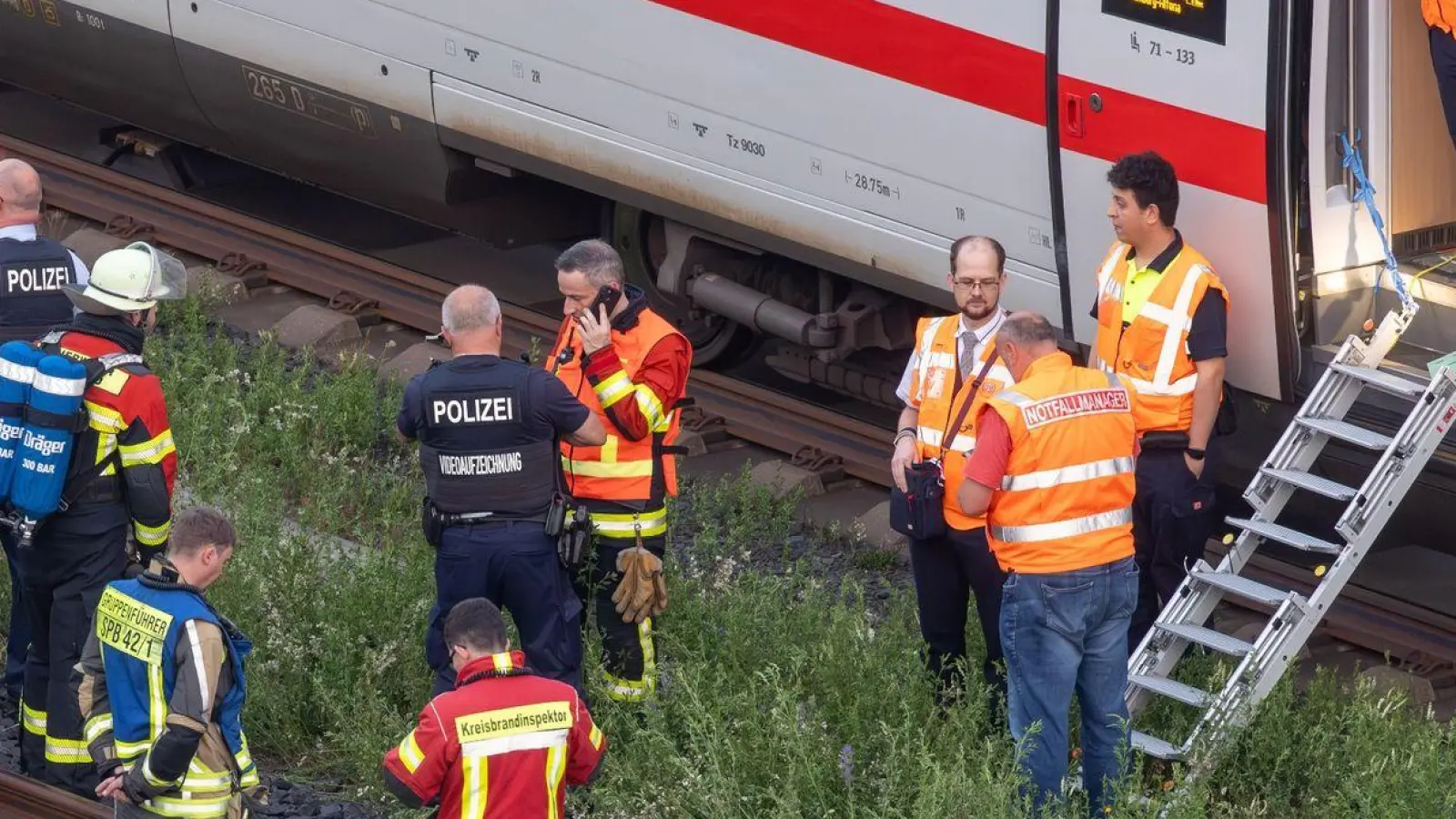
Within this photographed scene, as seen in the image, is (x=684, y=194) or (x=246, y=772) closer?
(x=246, y=772)

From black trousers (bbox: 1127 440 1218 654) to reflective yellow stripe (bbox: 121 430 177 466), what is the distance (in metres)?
3.01

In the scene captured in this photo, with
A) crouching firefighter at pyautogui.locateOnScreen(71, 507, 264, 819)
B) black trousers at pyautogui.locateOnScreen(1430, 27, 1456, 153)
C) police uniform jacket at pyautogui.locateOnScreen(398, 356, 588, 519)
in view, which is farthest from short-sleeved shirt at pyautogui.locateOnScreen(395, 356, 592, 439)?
black trousers at pyautogui.locateOnScreen(1430, 27, 1456, 153)

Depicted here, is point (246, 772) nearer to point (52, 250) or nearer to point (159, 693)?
point (159, 693)

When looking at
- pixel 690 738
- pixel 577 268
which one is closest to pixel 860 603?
pixel 690 738

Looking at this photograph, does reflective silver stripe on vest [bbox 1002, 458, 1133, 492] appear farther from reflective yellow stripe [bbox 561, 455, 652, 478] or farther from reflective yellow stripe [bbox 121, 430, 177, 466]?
reflective yellow stripe [bbox 121, 430, 177, 466]

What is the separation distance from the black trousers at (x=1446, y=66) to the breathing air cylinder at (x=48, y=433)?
15.0 feet

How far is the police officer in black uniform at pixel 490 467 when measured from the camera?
20.0ft

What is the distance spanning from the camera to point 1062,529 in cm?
585

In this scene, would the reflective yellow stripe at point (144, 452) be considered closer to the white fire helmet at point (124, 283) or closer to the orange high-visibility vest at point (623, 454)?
the white fire helmet at point (124, 283)

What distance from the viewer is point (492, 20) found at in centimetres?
916

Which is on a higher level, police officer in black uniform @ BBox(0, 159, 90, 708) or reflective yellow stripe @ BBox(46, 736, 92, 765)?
police officer in black uniform @ BBox(0, 159, 90, 708)

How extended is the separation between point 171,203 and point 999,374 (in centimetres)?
671

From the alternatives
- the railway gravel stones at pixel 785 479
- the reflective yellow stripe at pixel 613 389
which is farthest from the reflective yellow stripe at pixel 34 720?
the railway gravel stones at pixel 785 479

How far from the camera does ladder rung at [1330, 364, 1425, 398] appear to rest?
6672 millimetres
